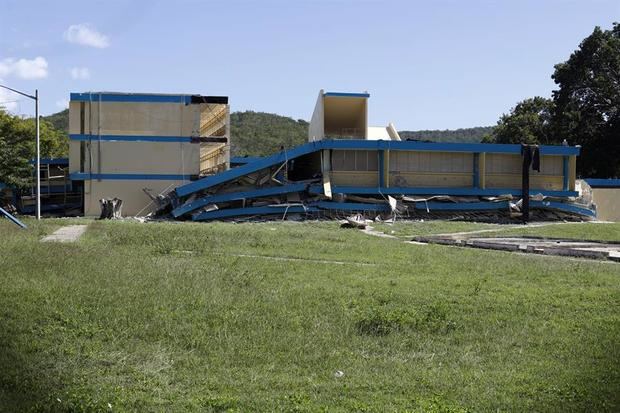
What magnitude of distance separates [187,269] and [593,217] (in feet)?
135

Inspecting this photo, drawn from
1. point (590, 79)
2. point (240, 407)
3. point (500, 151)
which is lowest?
point (240, 407)

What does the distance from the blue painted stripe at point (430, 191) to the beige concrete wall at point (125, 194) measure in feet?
38.0

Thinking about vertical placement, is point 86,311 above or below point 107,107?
below

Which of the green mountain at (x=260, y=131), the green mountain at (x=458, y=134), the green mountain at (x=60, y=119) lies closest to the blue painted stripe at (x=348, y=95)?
the green mountain at (x=260, y=131)

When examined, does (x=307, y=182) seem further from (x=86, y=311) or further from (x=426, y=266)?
(x=86, y=311)

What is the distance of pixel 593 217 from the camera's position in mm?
49594

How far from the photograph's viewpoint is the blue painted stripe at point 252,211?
44375 mm

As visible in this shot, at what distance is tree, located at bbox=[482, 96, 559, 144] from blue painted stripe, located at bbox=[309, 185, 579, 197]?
23.6 m

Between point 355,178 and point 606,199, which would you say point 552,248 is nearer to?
point 355,178

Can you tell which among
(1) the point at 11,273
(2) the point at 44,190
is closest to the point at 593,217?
(2) the point at 44,190

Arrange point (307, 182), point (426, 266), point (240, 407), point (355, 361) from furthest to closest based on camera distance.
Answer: point (307, 182), point (426, 266), point (355, 361), point (240, 407)

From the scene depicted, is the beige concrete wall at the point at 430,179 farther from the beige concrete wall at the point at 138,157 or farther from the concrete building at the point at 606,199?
the beige concrete wall at the point at 138,157

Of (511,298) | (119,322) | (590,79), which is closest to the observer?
(119,322)

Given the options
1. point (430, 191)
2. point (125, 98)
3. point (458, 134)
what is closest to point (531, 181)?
point (430, 191)
